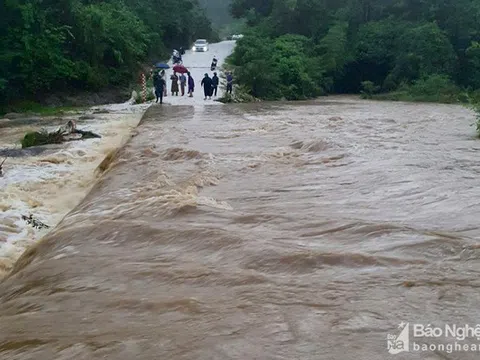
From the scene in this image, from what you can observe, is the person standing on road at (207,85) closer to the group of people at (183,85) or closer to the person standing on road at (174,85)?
the group of people at (183,85)

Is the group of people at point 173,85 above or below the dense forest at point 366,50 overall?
below

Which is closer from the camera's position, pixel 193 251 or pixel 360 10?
pixel 193 251

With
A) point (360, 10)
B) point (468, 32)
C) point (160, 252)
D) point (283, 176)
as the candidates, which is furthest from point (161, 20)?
point (160, 252)

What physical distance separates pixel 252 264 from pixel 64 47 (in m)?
25.2

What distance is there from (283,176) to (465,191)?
278cm

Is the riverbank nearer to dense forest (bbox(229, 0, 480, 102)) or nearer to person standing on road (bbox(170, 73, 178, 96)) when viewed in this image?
person standing on road (bbox(170, 73, 178, 96))

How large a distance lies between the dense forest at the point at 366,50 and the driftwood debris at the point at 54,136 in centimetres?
1475

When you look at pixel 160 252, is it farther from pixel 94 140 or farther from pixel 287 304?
pixel 94 140

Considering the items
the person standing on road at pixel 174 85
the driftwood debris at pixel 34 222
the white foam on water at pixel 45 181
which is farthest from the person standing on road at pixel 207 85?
the driftwood debris at pixel 34 222

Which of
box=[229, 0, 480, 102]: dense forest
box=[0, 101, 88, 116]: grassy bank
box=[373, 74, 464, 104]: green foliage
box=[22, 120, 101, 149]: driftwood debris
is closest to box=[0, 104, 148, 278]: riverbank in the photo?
box=[22, 120, 101, 149]: driftwood debris

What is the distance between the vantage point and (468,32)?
123 feet

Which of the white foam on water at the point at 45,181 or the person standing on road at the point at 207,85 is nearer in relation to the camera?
the white foam on water at the point at 45,181

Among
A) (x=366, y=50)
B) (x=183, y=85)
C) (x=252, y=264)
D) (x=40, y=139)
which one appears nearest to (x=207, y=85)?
(x=183, y=85)

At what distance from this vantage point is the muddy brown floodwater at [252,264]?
4062 mm
